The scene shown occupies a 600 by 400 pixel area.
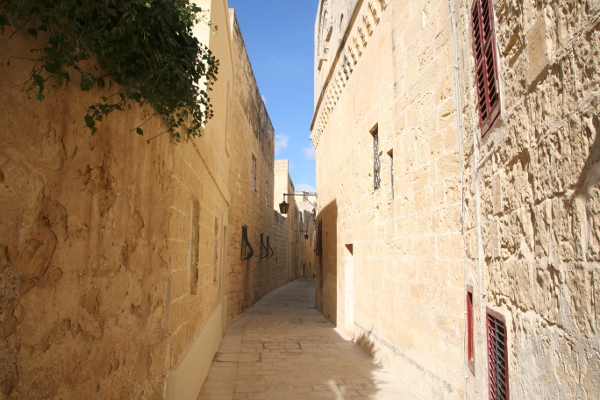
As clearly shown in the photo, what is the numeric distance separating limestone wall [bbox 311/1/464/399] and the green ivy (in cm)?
263

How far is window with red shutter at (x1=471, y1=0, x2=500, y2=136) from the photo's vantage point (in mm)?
→ 2770

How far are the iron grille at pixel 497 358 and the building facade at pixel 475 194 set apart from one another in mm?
13

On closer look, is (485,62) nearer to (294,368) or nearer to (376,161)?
(376,161)

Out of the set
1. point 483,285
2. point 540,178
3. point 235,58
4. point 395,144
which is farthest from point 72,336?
point 235,58

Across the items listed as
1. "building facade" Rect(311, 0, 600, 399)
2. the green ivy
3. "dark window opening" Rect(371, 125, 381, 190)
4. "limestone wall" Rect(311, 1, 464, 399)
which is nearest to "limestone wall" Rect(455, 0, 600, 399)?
"building facade" Rect(311, 0, 600, 399)

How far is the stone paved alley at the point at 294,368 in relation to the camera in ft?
15.8

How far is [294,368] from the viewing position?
5871mm

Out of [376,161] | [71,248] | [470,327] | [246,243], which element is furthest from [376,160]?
[246,243]

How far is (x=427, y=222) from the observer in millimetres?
4602

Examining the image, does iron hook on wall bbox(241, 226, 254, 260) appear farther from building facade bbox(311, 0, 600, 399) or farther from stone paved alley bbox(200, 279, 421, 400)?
building facade bbox(311, 0, 600, 399)

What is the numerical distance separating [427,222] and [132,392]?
3.29 meters

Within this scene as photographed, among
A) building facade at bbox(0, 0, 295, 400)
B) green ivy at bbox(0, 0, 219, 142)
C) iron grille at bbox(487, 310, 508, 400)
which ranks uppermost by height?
green ivy at bbox(0, 0, 219, 142)

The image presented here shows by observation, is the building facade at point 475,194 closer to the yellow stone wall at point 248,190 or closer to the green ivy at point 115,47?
the green ivy at point 115,47

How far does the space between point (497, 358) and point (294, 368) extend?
358 centimetres
